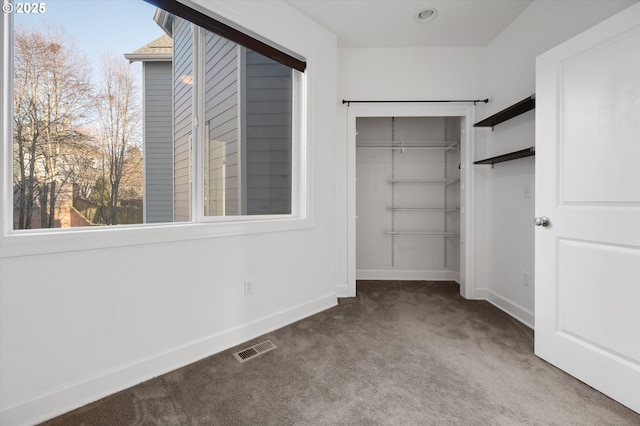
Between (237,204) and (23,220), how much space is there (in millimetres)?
1188

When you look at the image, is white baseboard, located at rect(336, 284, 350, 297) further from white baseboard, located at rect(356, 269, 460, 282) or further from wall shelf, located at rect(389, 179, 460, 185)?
wall shelf, located at rect(389, 179, 460, 185)

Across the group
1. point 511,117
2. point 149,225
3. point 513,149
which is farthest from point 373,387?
point 511,117

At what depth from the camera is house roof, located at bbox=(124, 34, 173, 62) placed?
71.3 inches

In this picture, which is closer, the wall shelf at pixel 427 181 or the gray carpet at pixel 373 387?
the gray carpet at pixel 373 387

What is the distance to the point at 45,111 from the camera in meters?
1.53

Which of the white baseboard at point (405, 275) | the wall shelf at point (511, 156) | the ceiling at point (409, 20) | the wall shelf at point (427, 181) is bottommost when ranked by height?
the white baseboard at point (405, 275)

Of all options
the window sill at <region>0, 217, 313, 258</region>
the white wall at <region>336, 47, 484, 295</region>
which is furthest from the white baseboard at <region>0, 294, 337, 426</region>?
the white wall at <region>336, 47, 484, 295</region>

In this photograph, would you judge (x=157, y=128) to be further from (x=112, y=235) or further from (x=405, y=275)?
(x=405, y=275)

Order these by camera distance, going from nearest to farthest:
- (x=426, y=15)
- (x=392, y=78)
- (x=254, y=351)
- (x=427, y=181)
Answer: (x=254, y=351) < (x=426, y=15) < (x=392, y=78) < (x=427, y=181)

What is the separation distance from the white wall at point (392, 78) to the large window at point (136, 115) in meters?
0.86

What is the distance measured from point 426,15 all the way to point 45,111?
2822mm

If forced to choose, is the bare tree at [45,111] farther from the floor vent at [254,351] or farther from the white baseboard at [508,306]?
the white baseboard at [508,306]

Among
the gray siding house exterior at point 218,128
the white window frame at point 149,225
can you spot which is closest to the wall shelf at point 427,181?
the white window frame at point 149,225

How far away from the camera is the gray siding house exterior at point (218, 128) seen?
1.91m
